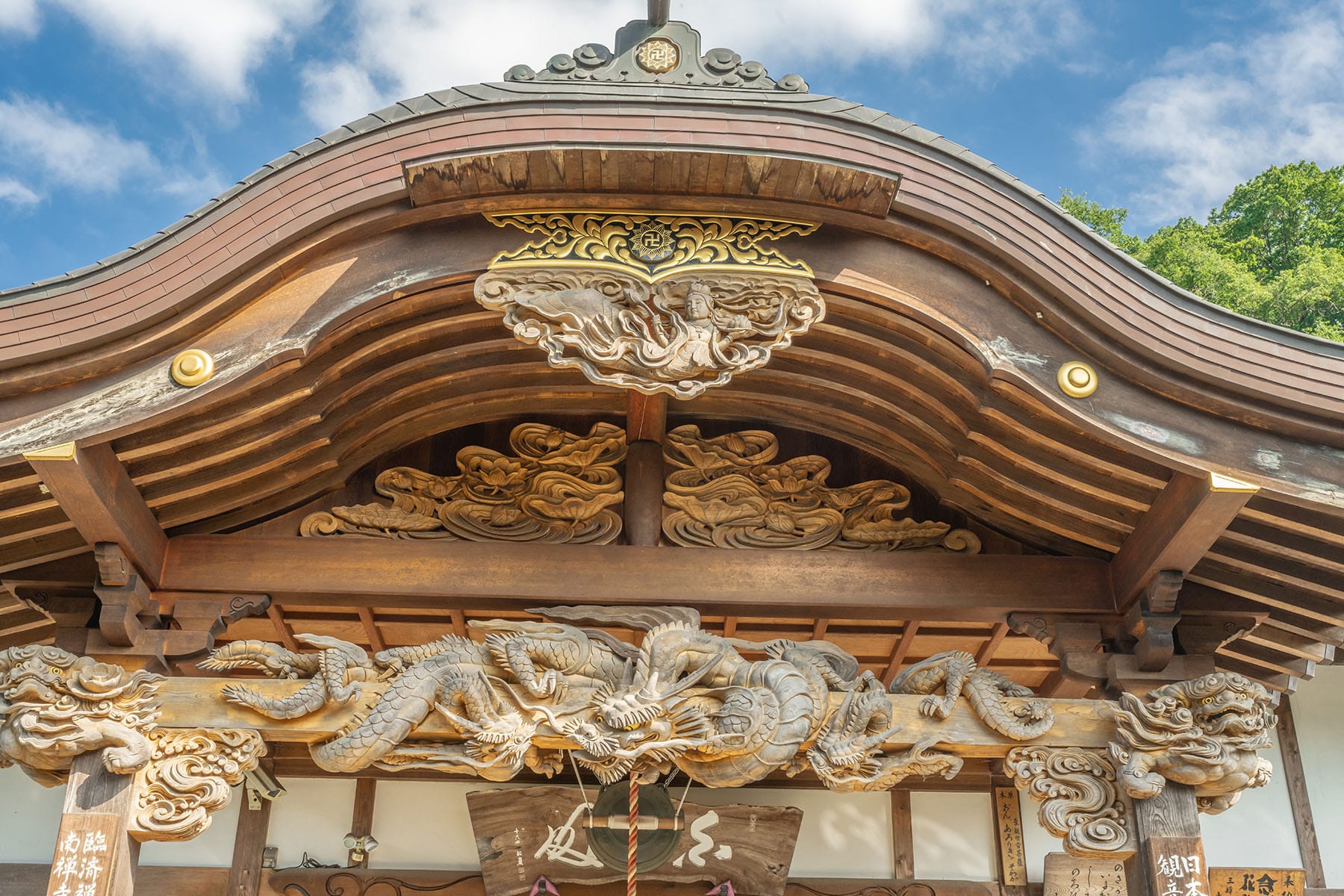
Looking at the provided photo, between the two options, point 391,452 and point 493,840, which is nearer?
point 391,452

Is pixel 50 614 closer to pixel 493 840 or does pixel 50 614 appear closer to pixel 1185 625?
pixel 493 840

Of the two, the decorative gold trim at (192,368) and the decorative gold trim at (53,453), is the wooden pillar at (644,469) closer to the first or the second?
the decorative gold trim at (192,368)

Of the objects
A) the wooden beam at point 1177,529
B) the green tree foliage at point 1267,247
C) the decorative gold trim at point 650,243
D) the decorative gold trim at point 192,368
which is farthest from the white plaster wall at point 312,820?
the green tree foliage at point 1267,247

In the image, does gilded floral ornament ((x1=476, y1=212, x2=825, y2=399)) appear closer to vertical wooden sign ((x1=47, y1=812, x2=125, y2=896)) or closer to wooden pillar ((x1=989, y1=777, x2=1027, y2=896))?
vertical wooden sign ((x1=47, y1=812, x2=125, y2=896))

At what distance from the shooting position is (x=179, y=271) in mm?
5582

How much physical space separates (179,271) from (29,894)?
170 inches

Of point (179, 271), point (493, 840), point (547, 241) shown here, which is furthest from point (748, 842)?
point (179, 271)

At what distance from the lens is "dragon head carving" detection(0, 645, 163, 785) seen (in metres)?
5.36

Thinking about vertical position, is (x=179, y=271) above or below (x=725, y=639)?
above

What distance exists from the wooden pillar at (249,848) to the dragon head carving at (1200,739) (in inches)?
203

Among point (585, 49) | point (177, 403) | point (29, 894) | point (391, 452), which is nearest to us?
point (177, 403)

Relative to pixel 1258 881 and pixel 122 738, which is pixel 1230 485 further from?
pixel 122 738

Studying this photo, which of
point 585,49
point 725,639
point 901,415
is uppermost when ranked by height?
point 585,49

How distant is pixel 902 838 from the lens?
8039mm
